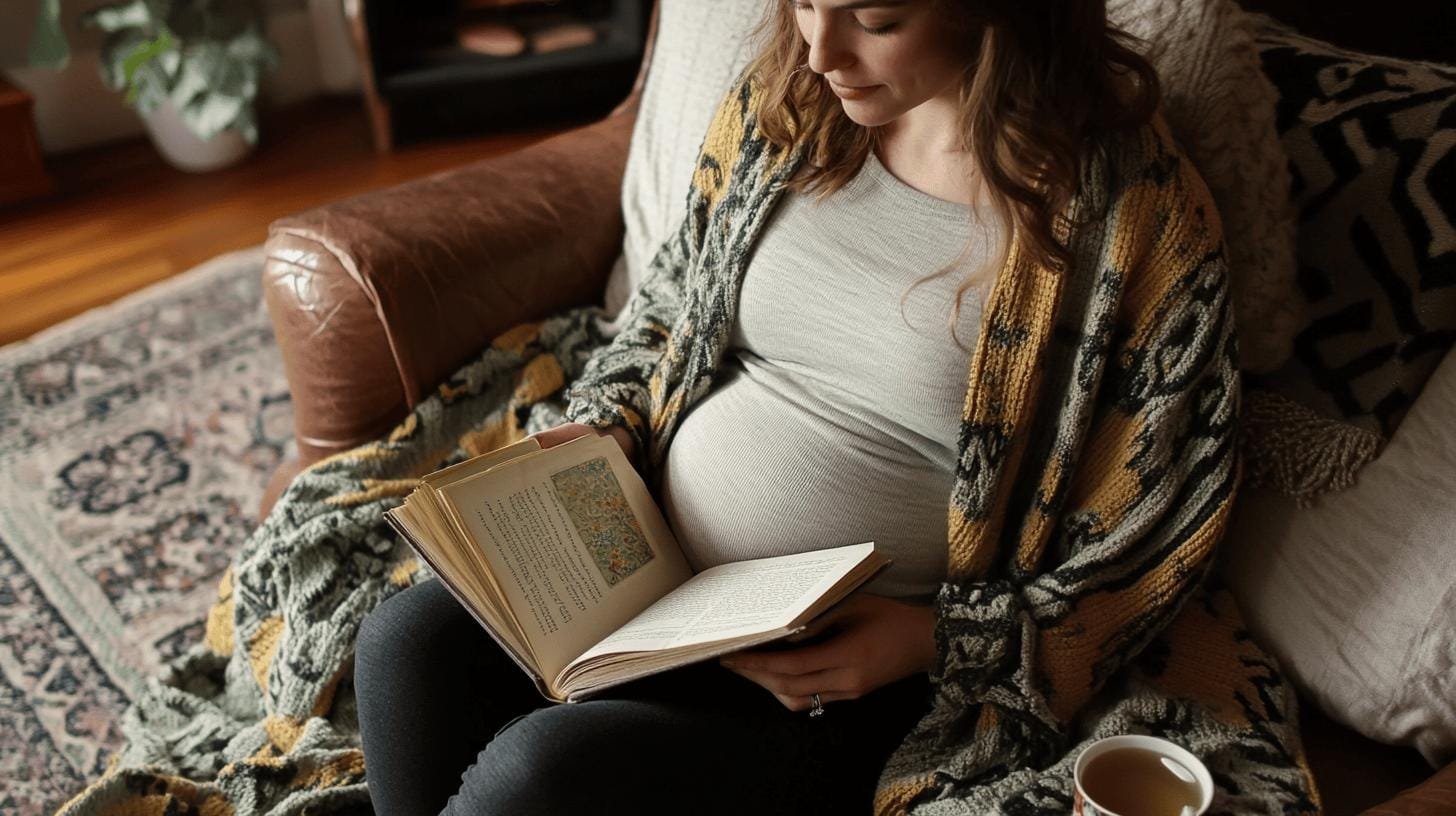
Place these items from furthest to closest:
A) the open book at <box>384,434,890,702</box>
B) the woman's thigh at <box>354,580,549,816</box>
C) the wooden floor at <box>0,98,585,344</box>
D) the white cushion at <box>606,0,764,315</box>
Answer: the wooden floor at <box>0,98,585,344</box> → the white cushion at <box>606,0,764,315</box> → the woman's thigh at <box>354,580,549,816</box> → the open book at <box>384,434,890,702</box>

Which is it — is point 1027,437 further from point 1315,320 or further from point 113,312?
point 113,312

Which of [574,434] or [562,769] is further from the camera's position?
[574,434]

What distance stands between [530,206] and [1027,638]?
802mm

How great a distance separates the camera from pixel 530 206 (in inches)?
60.2

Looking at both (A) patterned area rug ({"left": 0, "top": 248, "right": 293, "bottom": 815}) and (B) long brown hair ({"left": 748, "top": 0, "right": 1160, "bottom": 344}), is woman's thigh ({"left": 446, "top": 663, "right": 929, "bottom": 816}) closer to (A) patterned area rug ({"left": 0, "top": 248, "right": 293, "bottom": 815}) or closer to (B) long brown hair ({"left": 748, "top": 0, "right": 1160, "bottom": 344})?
(B) long brown hair ({"left": 748, "top": 0, "right": 1160, "bottom": 344})

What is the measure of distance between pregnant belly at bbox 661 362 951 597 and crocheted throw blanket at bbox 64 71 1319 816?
36mm

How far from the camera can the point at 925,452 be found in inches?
44.5

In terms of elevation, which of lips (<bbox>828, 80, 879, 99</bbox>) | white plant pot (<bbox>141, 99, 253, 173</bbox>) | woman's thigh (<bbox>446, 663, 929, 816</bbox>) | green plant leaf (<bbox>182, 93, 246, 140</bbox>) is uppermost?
lips (<bbox>828, 80, 879, 99</bbox>)

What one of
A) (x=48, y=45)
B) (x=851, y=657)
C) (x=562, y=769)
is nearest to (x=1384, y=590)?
(x=851, y=657)

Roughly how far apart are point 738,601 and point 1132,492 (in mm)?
341

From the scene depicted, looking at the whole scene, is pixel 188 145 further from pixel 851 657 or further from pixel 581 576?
pixel 851 657

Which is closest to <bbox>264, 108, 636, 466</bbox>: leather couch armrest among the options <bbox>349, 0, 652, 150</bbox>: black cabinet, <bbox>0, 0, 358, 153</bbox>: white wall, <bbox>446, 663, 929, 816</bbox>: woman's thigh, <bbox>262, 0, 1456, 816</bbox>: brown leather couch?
<bbox>262, 0, 1456, 816</bbox>: brown leather couch

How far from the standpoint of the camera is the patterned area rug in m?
1.61

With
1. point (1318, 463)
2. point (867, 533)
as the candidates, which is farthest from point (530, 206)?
point (1318, 463)
